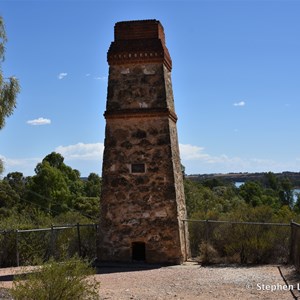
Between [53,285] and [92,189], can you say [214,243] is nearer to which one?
[53,285]

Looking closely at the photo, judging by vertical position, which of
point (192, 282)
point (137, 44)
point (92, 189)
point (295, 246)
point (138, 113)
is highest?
point (137, 44)

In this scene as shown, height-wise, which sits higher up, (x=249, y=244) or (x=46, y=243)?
(x=46, y=243)

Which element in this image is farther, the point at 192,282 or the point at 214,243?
the point at 214,243

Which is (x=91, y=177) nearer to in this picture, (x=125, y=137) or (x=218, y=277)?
(x=125, y=137)

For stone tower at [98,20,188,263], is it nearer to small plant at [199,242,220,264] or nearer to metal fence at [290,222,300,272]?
small plant at [199,242,220,264]

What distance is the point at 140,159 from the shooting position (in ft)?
49.7

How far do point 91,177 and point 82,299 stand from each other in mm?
43027

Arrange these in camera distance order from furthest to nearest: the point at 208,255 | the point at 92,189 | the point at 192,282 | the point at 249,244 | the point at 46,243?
1. the point at 92,189
2. the point at 46,243
3. the point at 208,255
4. the point at 249,244
5. the point at 192,282

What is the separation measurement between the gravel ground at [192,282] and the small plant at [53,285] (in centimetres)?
186

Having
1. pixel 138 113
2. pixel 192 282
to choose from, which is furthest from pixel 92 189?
pixel 192 282

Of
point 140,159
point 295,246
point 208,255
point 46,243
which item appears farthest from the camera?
point 46,243

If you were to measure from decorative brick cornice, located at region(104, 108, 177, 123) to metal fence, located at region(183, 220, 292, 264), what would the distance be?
3572mm

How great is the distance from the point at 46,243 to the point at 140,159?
426 cm

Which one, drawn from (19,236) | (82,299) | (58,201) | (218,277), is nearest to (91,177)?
(58,201)
